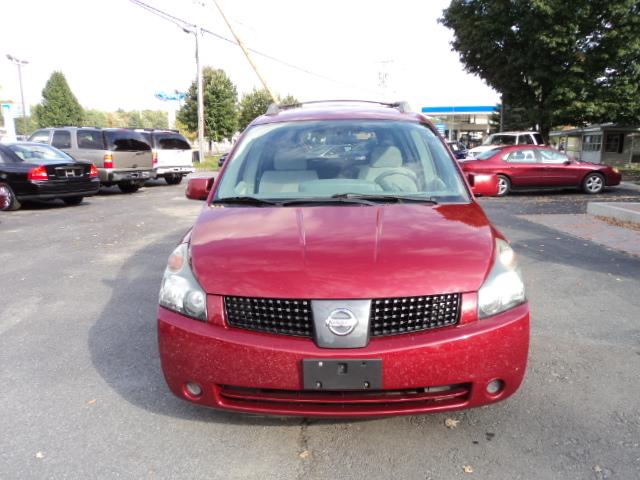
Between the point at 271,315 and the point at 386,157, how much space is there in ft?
5.87

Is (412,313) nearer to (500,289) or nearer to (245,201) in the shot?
(500,289)

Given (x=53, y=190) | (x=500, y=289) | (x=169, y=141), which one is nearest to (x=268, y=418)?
(x=500, y=289)

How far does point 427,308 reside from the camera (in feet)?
7.91

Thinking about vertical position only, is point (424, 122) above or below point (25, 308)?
above

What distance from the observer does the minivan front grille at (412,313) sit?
238cm

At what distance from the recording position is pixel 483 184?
4.19 m

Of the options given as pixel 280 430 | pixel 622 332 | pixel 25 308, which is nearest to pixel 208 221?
pixel 280 430

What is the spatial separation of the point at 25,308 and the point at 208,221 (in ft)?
9.72

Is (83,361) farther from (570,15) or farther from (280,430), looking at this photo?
(570,15)

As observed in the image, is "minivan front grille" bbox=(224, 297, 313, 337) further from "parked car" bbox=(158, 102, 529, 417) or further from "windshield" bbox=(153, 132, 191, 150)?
"windshield" bbox=(153, 132, 191, 150)

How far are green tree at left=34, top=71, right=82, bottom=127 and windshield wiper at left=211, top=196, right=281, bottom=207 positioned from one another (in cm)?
7011

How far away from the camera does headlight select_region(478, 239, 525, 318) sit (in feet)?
8.12

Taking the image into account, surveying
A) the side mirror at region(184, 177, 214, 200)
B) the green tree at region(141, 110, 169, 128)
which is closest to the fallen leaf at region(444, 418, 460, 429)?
the side mirror at region(184, 177, 214, 200)

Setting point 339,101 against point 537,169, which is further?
point 537,169
